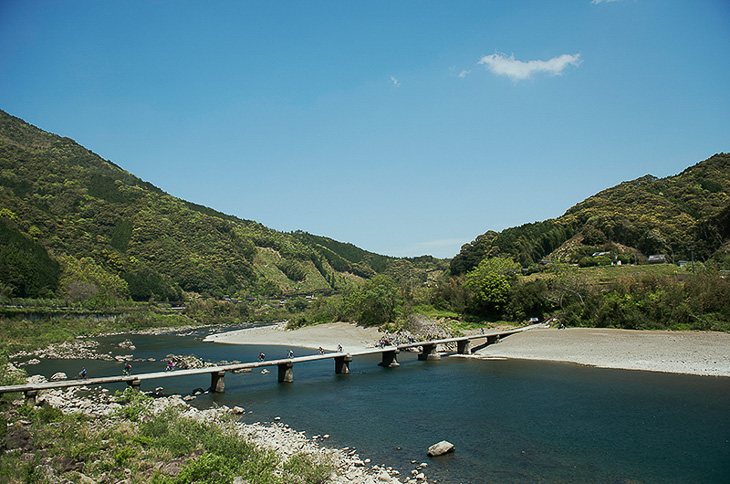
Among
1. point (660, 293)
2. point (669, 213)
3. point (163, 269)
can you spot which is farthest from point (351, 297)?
point (163, 269)

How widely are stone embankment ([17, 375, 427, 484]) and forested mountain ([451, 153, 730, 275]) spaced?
64047 millimetres

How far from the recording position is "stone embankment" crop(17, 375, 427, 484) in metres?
14.3

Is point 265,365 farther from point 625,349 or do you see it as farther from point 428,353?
point 625,349

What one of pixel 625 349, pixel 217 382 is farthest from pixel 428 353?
pixel 217 382

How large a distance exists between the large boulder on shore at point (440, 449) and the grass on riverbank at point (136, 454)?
459 cm

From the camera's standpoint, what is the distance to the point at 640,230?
8381 cm

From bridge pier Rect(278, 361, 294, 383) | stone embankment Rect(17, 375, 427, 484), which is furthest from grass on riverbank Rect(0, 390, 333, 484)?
bridge pier Rect(278, 361, 294, 383)

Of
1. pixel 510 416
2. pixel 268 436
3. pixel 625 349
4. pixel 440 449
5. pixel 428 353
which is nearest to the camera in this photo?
pixel 440 449

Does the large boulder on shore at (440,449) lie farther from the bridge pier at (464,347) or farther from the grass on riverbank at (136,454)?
the bridge pier at (464,347)

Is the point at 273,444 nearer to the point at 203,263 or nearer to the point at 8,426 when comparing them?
the point at 8,426

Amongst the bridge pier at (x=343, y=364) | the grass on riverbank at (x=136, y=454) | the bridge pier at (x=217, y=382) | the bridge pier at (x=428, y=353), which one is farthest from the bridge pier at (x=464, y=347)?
the grass on riverbank at (x=136, y=454)

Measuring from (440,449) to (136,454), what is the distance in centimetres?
1141

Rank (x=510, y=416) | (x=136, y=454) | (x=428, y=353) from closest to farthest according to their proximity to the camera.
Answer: (x=136, y=454)
(x=510, y=416)
(x=428, y=353)

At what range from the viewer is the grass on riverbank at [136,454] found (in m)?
12.4
